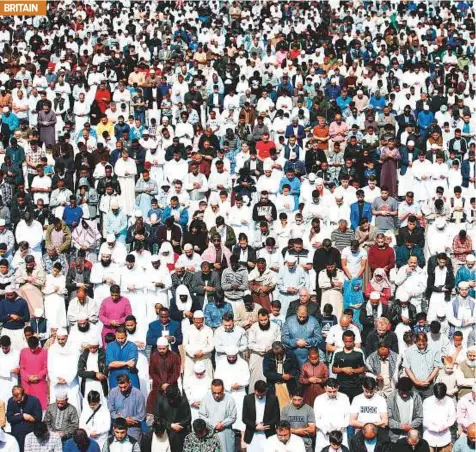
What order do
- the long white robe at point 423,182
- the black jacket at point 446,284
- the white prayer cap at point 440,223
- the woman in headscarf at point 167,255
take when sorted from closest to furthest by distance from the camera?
the black jacket at point 446,284 → the woman in headscarf at point 167,255 → the white prayer cap at point 440,223 → the long white robe at point 423,182

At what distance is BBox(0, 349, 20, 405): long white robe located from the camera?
14.9 m

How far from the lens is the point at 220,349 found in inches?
590

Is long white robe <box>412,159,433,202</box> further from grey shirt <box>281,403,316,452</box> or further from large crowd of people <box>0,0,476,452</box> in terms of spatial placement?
grey shirt <box>281,403,316,452</box>

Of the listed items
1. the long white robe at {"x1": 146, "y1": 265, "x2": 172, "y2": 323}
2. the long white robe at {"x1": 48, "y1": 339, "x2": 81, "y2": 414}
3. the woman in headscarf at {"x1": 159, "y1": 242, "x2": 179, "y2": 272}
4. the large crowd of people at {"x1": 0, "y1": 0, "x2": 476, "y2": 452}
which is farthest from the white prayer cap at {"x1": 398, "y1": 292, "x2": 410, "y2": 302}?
the long white robe at {"x1": 48, "y1": 339, "x2": 81, "y2": 414}

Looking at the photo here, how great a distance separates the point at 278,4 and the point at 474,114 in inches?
604

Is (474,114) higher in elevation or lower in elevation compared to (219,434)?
higher

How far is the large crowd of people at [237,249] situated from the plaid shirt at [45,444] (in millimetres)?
26

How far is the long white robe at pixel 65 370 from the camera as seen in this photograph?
A: 14734 millimetres

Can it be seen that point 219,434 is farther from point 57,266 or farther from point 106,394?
point 57,266

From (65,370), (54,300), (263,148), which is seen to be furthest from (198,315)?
(263,148)

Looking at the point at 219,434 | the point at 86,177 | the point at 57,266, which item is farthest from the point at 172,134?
the point at 219,434

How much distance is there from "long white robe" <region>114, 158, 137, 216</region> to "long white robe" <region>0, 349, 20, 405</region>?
721cm

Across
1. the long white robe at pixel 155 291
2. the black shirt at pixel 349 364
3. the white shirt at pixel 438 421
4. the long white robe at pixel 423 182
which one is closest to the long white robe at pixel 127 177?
the long white robe at pixel 155 291

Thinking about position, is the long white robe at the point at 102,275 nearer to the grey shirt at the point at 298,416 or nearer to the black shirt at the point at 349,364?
the black shirt at the point at 349,364
